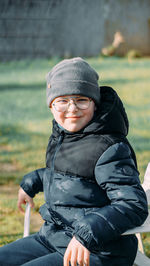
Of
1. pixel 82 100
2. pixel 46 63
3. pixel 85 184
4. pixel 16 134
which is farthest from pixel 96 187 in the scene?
pixel 46 63

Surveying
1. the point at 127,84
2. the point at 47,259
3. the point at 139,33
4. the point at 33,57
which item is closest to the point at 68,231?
the point at 47,259

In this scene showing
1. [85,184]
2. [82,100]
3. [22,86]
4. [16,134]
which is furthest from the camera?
[22,86]

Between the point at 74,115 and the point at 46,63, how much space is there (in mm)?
15007

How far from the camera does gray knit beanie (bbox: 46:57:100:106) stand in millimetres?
1973

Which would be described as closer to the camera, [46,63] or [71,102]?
[71,102]

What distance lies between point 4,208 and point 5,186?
62 cm

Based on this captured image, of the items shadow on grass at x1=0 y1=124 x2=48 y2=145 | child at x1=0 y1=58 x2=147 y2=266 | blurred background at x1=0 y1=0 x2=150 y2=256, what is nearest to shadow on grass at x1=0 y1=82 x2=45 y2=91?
blurred background at x1=0 y1=0 x2=150 y2=256

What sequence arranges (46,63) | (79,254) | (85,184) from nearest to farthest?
(79,254) < (85,184) < (46,63)

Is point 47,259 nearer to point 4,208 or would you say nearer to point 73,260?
point 73,260

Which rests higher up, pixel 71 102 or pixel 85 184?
pixel 71 102

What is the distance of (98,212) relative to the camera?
1725mm

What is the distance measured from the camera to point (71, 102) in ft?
6.53

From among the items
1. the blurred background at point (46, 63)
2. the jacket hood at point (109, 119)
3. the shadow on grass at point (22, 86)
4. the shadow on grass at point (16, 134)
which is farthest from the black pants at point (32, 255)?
the shadow on grass at point (22, 86)

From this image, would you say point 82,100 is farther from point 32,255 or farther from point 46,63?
point 46,63
